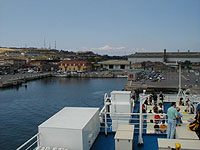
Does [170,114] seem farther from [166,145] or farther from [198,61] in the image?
[198,61]

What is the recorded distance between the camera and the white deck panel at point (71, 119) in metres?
2.69

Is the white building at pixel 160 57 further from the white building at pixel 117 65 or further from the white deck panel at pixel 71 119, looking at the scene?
the white deck panel at pixel 71 119

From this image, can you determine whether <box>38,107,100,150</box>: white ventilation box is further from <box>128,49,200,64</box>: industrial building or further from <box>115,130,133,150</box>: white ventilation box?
<box>128,49,200,64</box>: industrial building

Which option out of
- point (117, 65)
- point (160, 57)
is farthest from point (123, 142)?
point (160, 57)

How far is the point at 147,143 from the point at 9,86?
34844 millimetres

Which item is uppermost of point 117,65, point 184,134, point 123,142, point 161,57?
point 161,57

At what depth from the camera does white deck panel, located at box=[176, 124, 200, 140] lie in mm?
2647

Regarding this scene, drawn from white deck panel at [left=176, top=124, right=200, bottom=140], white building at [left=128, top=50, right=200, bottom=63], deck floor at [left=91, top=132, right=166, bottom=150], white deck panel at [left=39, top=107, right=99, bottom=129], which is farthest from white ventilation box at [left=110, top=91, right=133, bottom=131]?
white building at [left=128, top=50, right=200, bottom=63]

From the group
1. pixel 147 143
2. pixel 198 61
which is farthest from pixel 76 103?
pixel 198 61

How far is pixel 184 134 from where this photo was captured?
9.10ft

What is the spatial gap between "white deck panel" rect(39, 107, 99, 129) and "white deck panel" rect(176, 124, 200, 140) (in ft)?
4.11

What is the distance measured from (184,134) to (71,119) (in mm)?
1555

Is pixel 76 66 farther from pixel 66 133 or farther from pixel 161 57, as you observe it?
pixel 66 133

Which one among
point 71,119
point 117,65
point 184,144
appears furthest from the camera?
point 117,65
